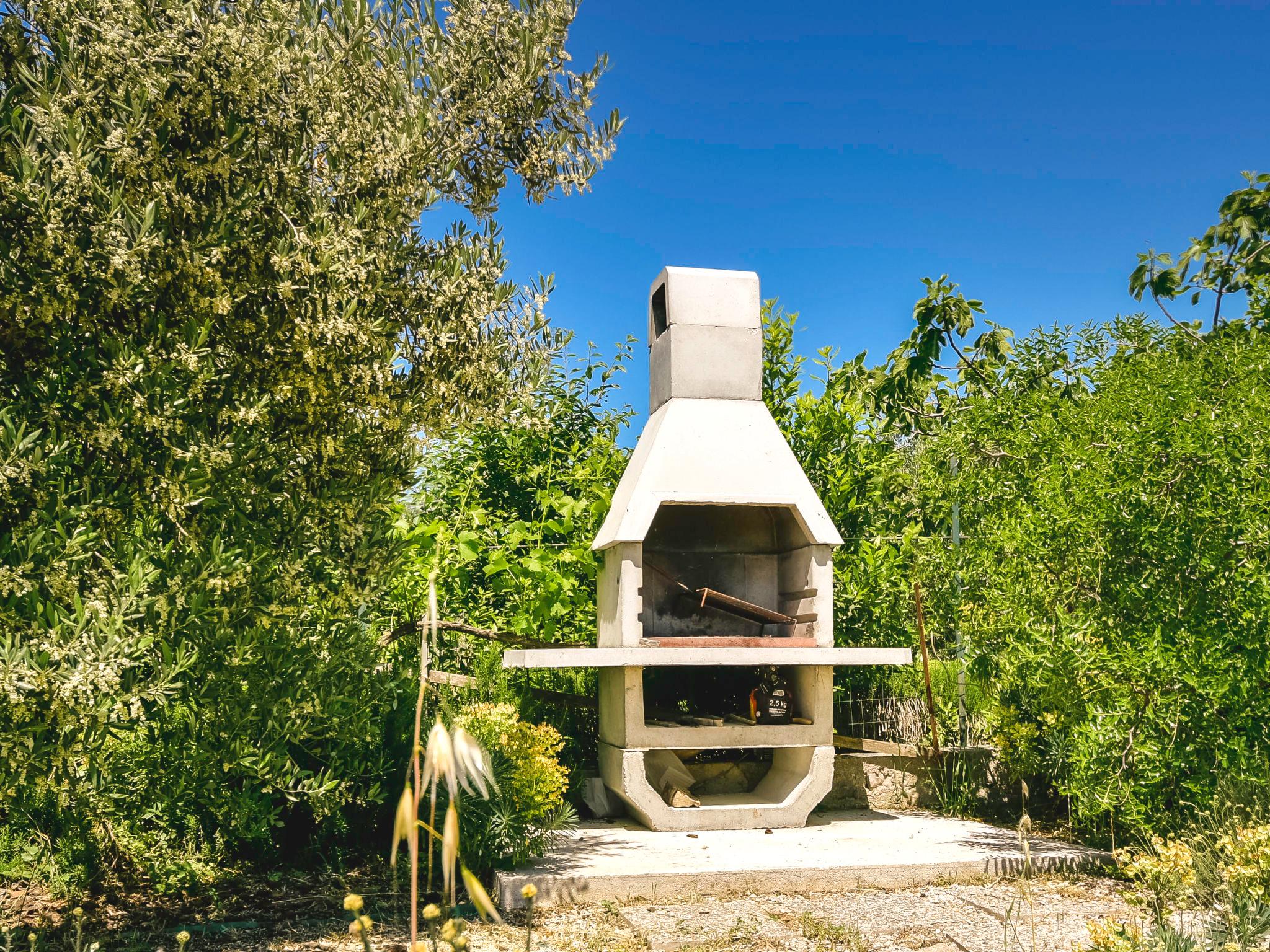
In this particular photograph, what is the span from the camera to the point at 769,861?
579cm

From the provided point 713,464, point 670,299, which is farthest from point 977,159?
point 713,464

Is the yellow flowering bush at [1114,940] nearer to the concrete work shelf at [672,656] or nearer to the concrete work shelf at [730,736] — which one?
the concrete work shelf at [672,656]

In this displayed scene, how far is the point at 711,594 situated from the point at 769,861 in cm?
210

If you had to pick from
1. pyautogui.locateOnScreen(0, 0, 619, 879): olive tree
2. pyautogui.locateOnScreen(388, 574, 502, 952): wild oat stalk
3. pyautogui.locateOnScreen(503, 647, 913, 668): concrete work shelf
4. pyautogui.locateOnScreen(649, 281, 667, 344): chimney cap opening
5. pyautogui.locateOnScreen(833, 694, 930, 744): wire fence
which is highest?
pyautogui.locateOnScreen(649, 281, 667, 344): chimney cap opening

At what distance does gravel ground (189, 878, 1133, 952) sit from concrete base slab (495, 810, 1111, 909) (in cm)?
11

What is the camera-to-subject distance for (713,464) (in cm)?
735

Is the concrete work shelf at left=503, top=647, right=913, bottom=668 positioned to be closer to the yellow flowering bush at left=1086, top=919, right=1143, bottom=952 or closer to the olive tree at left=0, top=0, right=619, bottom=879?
the olive tree at left=0, top=0, right=619, bottom=879

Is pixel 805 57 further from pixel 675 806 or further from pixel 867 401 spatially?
pixel 675 806

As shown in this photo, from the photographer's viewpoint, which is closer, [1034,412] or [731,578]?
[1034,412]

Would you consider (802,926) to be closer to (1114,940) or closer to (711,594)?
(1114,940)

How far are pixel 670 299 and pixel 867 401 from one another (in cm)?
262

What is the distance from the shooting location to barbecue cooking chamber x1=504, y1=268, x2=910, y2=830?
22.6 feet

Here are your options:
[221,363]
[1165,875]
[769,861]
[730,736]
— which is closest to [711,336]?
[730,736]

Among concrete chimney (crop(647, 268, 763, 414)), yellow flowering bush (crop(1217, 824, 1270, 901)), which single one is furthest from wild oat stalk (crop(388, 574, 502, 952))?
concrete chimney (crop(647, 268, 763, 414))
